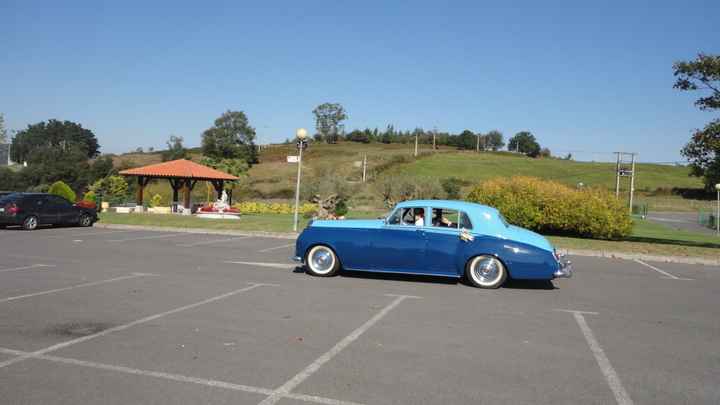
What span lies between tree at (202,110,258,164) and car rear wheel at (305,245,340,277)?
83636 millimetres

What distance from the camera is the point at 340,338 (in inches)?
246

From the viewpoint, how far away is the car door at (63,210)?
2141 centimetres

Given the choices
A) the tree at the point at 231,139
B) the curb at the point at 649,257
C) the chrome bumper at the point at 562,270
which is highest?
the tree at the point at 231,139

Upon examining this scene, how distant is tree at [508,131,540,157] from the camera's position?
146750 millimetres

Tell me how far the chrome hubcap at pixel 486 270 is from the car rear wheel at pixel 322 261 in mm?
2528

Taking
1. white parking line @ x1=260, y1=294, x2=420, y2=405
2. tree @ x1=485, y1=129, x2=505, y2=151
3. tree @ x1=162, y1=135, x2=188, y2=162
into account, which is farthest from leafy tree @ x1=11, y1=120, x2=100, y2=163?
white parking line @ x1=260, y1=294, x2=420, y2=405

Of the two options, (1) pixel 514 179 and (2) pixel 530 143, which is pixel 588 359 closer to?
(1) pixel 514 179

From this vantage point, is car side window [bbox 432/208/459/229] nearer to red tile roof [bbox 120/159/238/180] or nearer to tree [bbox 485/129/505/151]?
red tile roof [bbox 120/159/238/180]

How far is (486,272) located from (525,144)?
144693mm

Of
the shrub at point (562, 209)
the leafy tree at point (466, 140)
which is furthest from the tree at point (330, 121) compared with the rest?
the shrub at point (562, 209)

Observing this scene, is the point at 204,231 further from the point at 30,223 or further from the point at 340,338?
the point at 340,338

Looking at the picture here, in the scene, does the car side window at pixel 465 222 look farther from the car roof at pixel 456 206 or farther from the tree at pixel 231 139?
the tree at pixel 231 139

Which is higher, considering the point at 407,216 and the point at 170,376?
the point at 407,216

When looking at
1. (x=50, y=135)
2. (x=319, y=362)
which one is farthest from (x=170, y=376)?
(x=50, y=135)
